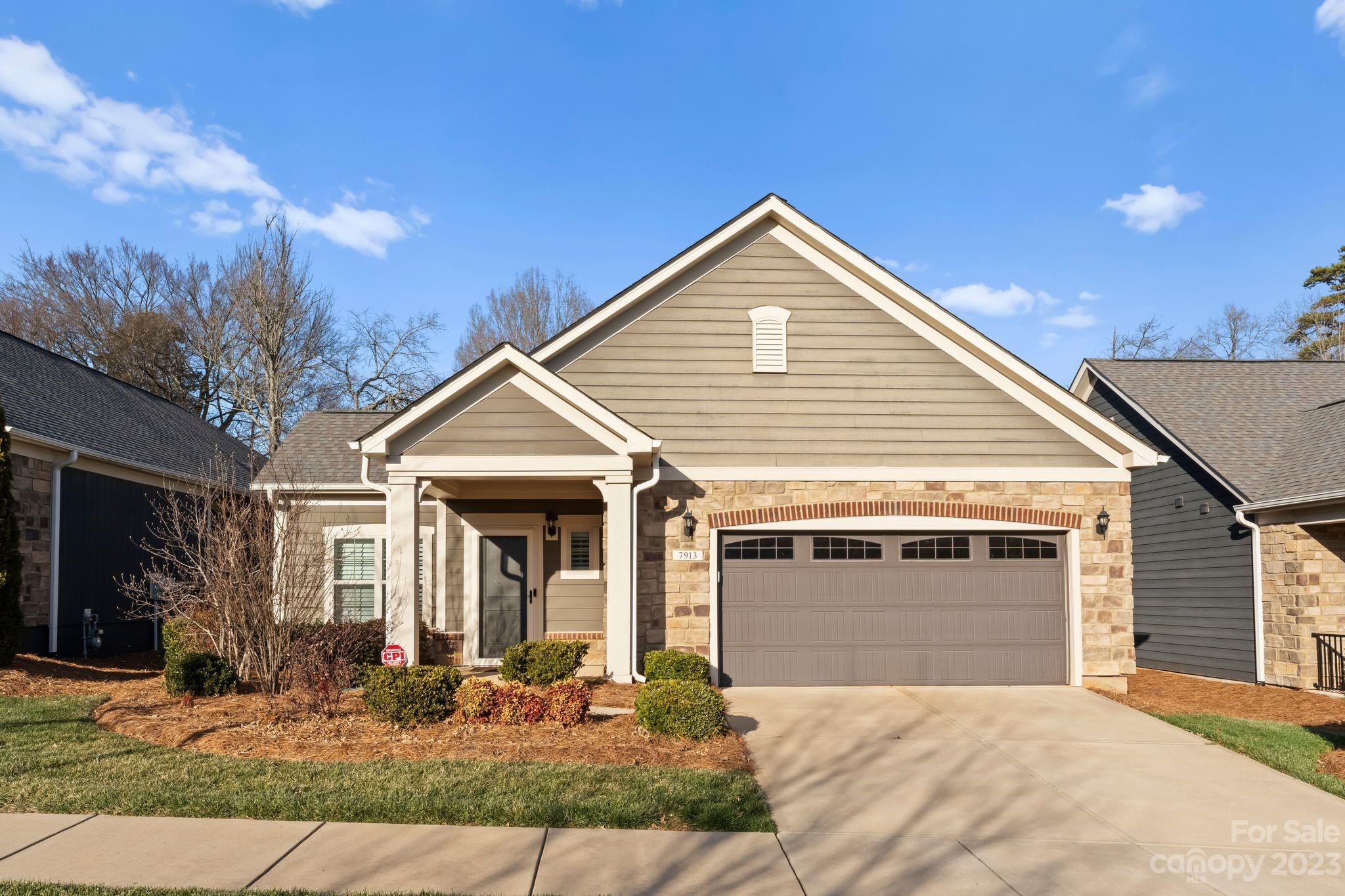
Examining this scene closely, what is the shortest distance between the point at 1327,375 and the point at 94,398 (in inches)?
939

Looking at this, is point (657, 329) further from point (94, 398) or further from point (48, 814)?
point (94, 398)

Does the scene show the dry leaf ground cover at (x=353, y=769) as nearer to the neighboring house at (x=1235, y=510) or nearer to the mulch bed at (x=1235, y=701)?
the mulch bed at (x=1235, y=701)

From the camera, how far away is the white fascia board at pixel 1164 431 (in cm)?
1434

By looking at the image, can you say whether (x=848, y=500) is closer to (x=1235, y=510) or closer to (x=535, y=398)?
(x=535, y=398)

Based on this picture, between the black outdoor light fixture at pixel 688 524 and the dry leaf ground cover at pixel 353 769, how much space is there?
353cm

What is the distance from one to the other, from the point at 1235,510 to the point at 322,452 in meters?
14.8

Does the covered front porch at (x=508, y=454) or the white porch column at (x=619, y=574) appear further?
the white porch column at (x=619, y=574)

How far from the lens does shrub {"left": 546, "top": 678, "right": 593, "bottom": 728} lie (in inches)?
346

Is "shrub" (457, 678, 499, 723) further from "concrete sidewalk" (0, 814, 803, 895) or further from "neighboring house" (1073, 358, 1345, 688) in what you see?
"neighboring house" (1073, 358, 1345, 688)

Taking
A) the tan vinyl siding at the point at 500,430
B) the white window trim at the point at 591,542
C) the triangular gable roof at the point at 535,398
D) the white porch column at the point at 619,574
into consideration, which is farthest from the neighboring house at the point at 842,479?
the white window trim at the point at 591,542

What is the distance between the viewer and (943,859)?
5848 millimetres

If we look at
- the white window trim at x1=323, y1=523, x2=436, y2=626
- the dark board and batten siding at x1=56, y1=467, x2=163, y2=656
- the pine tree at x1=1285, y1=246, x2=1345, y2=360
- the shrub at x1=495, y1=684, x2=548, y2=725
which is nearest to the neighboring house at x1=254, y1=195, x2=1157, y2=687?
the white window trim at x1=323, y1=523, x2=436, y2=626

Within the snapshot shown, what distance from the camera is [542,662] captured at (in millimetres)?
10555

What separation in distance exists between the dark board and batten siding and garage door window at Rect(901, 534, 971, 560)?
11.9 metres
